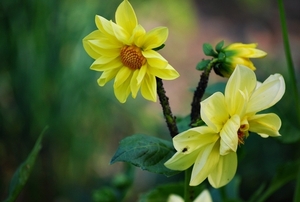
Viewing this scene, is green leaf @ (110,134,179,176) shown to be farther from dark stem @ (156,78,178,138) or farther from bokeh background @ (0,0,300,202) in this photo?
bokeh background @ (0,0,300,202)

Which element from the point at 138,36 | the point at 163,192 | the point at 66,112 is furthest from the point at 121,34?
the point at 66,112

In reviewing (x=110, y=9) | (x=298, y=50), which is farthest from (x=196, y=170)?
(x=298, y=50)

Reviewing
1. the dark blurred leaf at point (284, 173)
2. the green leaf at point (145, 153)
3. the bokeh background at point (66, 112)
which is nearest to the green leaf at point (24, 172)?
the green leaf at point (145, 153)

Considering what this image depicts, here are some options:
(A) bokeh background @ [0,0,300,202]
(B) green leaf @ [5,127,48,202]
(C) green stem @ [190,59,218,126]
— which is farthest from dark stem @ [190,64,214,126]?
(A) bokeh background @ [0,0,300,202]

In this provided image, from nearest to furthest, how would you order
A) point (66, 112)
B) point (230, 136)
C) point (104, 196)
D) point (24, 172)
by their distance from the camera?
1. point (230, 136)
2. point (24, 172)
3. point (104, 196)
4. point (66, 112)

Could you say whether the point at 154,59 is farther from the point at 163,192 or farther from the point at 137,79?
the point at 163,192
